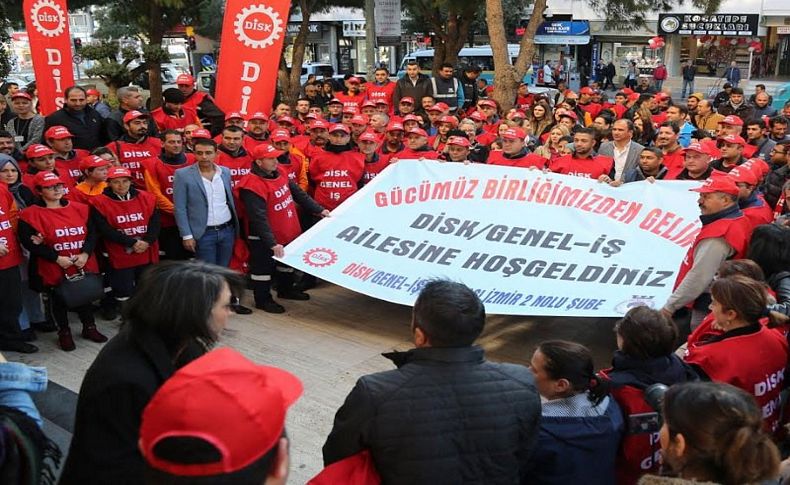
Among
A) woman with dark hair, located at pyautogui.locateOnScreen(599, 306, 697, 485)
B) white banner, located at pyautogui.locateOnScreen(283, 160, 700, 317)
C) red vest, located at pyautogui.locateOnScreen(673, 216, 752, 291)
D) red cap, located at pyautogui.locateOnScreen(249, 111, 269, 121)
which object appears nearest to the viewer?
woman with dark hair, located at pyautogui.locateOnScreen(599, 306, 697, 485)

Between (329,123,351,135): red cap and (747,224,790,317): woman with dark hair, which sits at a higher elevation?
(329,123,351,135): red cap

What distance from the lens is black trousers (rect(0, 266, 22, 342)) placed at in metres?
5.48

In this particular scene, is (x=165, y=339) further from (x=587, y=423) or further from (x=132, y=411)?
(x=587, y=423)

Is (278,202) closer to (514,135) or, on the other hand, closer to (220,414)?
(514,135)

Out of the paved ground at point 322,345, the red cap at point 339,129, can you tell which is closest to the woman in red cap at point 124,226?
the paved ground at point 322,345

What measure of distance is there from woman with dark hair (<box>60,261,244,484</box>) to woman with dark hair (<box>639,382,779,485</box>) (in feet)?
4.67

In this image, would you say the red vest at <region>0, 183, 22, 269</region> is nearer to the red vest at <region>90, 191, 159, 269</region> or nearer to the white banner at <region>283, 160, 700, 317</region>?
the red vest at <region>90, 191, 159, 269</region>

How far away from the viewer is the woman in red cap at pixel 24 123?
784cm

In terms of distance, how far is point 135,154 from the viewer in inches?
271

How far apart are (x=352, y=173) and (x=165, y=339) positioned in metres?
5.13

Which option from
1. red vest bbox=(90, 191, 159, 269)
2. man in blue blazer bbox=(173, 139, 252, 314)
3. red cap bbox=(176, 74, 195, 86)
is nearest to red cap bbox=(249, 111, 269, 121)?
man in blue blazer bbox=(173, 139, 252, 314)

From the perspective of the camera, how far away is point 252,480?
59.1 inches

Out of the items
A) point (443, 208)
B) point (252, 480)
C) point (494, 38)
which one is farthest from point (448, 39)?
point (252, 480)

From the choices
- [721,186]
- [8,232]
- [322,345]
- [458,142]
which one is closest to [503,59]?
[458,142]
